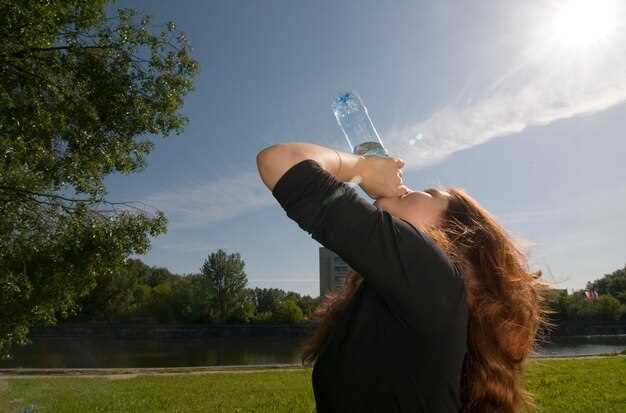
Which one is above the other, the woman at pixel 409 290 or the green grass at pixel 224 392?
the woman at pixel 409 290

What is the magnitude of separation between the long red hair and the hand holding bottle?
0.63ft

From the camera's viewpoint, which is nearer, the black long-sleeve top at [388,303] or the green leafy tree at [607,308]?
the black long-sleeve top at [388,303]

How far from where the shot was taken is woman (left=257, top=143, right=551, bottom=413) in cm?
128

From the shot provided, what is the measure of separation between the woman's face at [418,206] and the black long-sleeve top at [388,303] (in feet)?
1.08

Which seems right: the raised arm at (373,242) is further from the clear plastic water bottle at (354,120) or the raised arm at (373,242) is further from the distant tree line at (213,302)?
the distant tree line at (213,302)

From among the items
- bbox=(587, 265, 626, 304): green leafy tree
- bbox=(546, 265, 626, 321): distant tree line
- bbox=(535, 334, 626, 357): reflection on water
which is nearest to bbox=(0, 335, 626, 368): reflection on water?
bbox=(535, 334, 626, 357): reflection on water

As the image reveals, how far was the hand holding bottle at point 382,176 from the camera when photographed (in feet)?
5.62

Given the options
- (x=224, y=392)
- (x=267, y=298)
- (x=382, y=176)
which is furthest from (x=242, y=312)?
(x=382, y=176)

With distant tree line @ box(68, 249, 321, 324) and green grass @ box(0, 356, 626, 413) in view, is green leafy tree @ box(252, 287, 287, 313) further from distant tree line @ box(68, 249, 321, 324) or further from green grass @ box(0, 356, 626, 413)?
green grass @ box(0, 356, 626, 413)

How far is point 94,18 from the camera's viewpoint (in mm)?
8297

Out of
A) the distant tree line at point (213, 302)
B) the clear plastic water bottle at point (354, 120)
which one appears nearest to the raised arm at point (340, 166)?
the clear plastic water bottle at point (354, 120)

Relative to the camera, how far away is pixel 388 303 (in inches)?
52.9

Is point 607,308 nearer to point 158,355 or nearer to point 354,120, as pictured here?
point 158,355

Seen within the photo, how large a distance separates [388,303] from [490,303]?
0.67m
